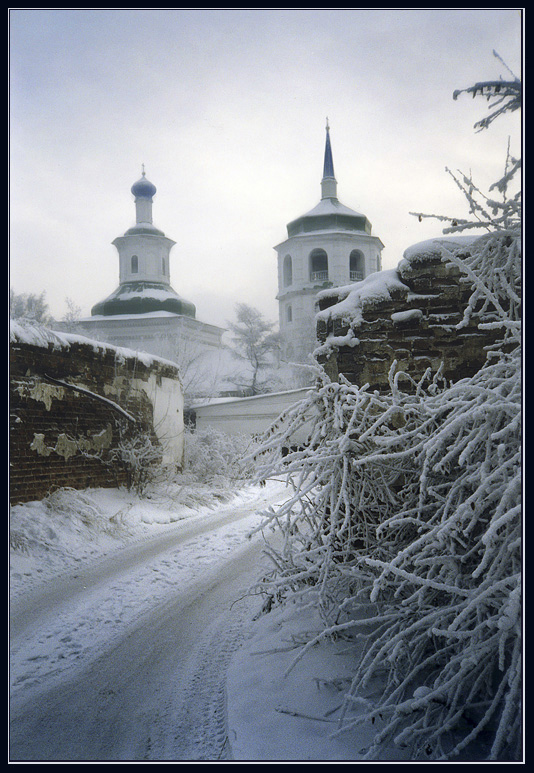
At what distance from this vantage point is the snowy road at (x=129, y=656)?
2.45 metres

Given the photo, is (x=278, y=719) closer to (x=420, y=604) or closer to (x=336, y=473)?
(x=420, y=604)

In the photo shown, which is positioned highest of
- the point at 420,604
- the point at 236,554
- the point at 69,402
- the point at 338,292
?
the point at 338,292

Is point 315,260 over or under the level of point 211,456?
over

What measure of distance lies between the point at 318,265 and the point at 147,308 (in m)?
3.08

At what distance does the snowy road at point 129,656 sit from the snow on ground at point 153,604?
0.02 m

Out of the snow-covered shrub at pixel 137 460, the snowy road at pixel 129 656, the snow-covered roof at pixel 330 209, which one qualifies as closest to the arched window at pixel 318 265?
the snow-covered roof at pixel 330 209

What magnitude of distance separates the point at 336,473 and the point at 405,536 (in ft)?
1.87

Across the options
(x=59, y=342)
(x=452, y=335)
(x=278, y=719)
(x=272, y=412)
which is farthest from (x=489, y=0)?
(x=272, y=412)

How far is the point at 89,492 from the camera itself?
766cm

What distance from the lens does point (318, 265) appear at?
5980 millimetres

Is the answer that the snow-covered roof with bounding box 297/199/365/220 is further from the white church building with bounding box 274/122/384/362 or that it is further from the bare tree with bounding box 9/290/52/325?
the bare tree with bounding box 9/290/52/325

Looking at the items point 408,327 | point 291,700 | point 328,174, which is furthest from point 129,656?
point 328,174

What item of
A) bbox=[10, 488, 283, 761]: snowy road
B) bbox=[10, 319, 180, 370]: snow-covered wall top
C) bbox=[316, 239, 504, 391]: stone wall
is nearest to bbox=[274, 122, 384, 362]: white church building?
bbox=[316, 239, 504, 391]: stone wall

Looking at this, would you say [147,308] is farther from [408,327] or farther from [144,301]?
[408,327]
